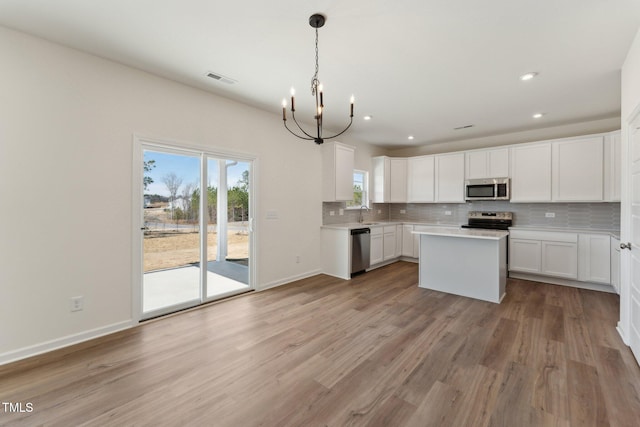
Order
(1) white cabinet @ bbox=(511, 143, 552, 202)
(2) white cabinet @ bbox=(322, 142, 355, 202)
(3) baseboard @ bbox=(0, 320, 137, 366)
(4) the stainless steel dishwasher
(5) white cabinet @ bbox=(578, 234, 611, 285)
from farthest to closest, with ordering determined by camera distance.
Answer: (2) white cabinet @ bbox=(322, 142, 355, 202), (4) the stainless steel dishwasher, (1) white cabinet @ bbox=(511, 143, 552, 202), (5) white cabinet @ bbox=(578, 234, 611, 285), (3) baseboard @ bbox=(0, 320, 137, 366)

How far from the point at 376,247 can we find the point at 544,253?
2782mm

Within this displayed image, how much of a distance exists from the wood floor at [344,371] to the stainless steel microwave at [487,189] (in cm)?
227

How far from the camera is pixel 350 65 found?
286 centimetres

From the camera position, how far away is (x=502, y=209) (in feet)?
17.9

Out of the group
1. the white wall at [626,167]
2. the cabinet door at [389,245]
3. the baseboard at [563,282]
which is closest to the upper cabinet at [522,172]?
the cabinet door at [389,245]

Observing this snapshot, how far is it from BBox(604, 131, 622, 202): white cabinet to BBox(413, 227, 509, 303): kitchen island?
1.86m

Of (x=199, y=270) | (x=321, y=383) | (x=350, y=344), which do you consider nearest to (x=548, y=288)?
(x=350, y=344)

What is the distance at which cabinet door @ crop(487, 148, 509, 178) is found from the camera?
201 inches

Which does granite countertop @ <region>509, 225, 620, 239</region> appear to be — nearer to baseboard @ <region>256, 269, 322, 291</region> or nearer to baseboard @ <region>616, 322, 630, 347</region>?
baseboard @ <region>616, 322, 630, 347</region>

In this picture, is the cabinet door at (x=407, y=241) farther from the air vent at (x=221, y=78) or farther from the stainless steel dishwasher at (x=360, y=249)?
the air vent at (x=221, y=78)

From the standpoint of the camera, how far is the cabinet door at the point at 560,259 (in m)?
4.32

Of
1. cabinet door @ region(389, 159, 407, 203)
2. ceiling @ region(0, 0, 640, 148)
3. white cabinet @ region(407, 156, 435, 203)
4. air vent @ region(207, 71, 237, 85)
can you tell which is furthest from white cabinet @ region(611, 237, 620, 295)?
air vent @ region(207, 71, 237, 85)

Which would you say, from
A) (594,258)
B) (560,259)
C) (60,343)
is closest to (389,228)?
(560,259)

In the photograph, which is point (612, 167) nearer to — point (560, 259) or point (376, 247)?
point (560, 259)
